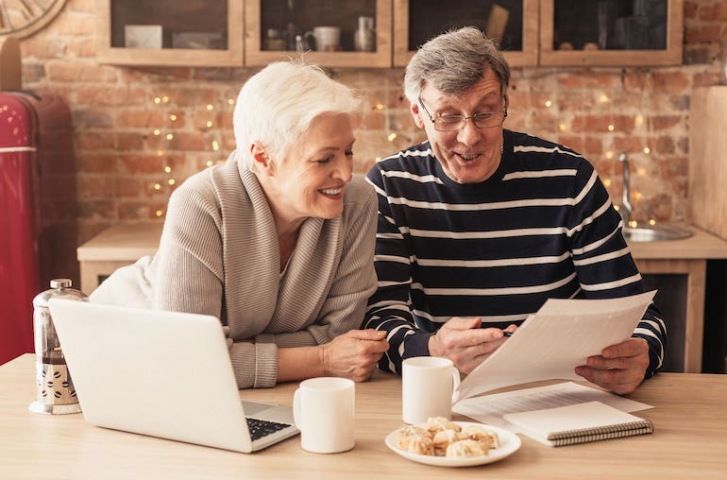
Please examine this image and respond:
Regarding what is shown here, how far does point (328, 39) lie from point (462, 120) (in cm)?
148

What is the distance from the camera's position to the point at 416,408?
5.43ft

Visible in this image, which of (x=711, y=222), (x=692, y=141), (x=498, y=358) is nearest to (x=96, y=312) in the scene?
(x=498, y=358)

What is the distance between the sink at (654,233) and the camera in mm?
3553

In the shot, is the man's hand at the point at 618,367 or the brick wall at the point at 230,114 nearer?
the man's hand at the point at 618,367

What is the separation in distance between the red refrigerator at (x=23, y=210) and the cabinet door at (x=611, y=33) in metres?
1.77

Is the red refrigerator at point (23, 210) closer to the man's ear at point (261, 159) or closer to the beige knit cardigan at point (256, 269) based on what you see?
the beige knit cardigan at point (256, 269)

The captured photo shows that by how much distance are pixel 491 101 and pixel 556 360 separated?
71 cm

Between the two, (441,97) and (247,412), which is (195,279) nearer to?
(247,412)

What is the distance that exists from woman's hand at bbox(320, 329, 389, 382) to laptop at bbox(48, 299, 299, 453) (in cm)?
25

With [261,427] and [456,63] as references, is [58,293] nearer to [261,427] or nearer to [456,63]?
[261,427]

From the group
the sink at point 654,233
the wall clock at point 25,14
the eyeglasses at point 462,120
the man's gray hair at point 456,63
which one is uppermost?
the wall clock at point 25,14

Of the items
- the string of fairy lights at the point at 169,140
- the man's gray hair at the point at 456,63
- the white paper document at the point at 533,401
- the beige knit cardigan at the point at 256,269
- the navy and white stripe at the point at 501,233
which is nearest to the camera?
the white paper document at the point at 533,401

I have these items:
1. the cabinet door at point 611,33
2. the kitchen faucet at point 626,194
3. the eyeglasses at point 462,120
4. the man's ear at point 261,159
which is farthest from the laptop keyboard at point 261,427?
the kitchen faucet at point 626,194

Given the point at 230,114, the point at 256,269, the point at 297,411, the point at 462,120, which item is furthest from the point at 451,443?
the point at 230,114
